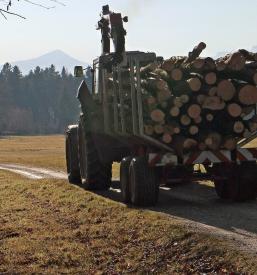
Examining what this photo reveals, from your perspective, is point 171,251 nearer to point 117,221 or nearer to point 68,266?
point 68,266

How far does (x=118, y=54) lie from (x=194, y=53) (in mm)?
2418

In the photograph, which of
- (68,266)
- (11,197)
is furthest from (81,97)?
(68,266)

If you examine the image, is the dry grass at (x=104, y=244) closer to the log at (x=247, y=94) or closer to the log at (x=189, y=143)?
the log at (x=189, y=143)

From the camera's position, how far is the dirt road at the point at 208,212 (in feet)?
29.3

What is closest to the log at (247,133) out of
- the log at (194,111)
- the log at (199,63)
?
the log at (194,111)

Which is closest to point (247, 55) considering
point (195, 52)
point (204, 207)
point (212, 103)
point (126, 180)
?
point (195, 52)

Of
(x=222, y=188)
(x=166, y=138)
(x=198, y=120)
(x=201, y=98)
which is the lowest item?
(x=222, y=188)

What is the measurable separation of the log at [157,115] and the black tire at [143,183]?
3.70 feet

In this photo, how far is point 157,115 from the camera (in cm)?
1118

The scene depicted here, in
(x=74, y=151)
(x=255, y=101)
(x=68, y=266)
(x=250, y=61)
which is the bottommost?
(x=68, y=266)

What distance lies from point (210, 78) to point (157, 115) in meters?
1.24

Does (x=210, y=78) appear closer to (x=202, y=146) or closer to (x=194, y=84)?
(x=194, y=84)

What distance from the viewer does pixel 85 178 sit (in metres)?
15.4

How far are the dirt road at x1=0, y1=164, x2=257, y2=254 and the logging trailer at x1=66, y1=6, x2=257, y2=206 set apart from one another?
0.49 metres
